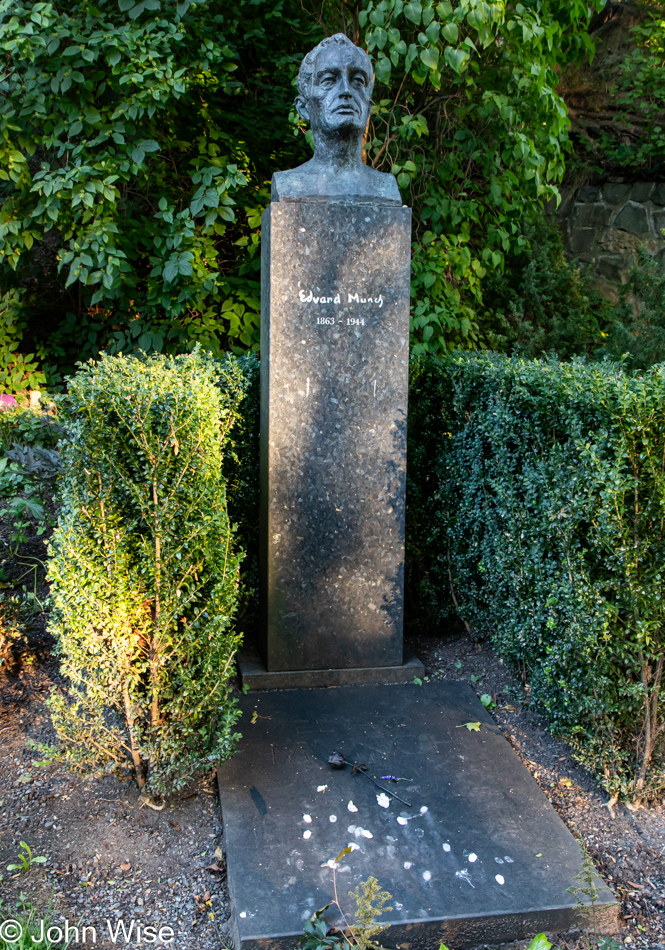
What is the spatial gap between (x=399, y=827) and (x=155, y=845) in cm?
80

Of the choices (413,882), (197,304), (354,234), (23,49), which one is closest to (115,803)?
(413,882)

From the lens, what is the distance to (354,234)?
3.37 metres

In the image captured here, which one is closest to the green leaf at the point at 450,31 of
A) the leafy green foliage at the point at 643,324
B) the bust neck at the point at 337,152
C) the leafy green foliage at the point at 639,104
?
the bust neck at the point at 337,152

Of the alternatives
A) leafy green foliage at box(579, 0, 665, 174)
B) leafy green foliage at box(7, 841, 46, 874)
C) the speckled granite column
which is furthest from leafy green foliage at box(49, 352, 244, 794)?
leafy green foliage at box(579, 0, 665, 174)

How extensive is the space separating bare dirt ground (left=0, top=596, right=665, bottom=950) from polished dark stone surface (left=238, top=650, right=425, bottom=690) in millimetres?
599

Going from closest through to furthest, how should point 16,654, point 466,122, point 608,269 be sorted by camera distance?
point 16,654
point 466,122
point 608,269

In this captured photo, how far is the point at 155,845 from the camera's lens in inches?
97.4

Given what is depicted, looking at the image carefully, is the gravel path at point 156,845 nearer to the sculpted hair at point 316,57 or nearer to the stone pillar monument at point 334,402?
the stone pillar monument at point 334,402

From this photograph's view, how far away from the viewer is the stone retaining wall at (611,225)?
8406 mm

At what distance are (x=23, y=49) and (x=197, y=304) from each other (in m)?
1.76

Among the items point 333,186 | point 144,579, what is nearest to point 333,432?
point 333,186

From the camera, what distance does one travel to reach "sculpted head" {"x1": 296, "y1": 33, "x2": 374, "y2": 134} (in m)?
3.35

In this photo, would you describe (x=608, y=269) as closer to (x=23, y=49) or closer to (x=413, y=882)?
(x=23, y=49)

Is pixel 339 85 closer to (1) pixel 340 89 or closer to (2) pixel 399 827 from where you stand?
(1) pixel 340 89
